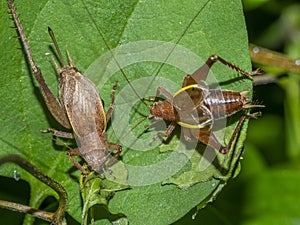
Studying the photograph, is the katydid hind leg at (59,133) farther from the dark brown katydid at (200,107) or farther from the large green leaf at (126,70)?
the dark brown katydid at (200,107)

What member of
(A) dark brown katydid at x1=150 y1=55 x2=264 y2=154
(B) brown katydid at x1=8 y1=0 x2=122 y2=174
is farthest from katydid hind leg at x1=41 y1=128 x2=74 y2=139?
(A) dark brown katydid at x1=150 y1=55 x2=264 y2=154

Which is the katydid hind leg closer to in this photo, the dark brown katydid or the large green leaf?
the large green leaf

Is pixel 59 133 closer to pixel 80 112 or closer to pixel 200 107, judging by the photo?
pixel 80 112

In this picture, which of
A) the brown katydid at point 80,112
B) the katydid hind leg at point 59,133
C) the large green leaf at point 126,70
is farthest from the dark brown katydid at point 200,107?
the katydid hind leg at point 59,133

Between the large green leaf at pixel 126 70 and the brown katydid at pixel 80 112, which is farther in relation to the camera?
the brown katydid at pixel 80 112

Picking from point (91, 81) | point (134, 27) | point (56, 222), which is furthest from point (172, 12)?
point (56, 222)
